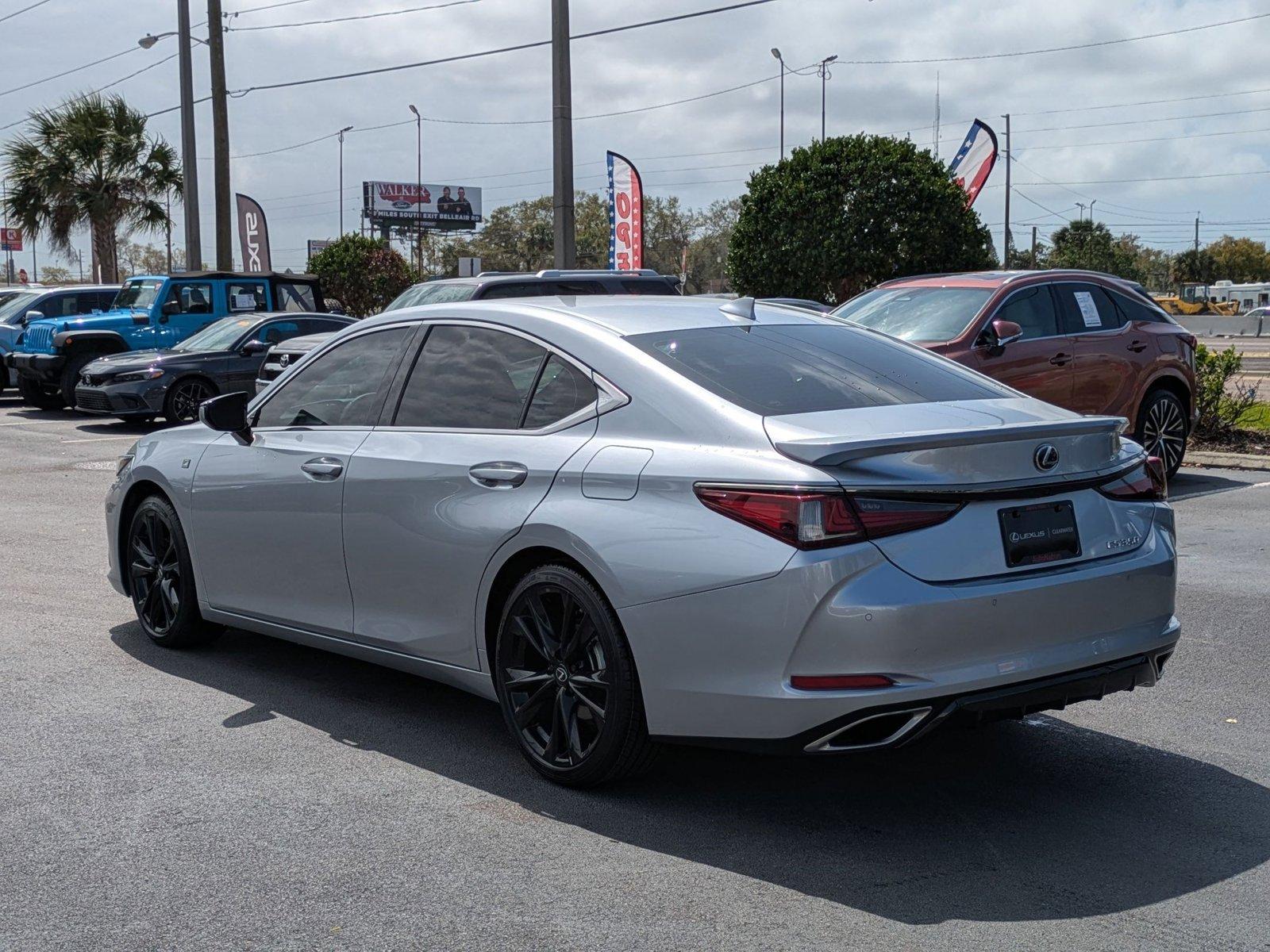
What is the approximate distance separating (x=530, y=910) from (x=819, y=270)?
68.3 feet

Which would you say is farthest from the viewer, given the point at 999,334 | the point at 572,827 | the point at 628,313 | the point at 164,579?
the point at 999,334

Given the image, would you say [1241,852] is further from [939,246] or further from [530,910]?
[939,246]

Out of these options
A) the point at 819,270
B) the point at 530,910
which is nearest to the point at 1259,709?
the point at 530,910

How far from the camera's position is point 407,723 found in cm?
552

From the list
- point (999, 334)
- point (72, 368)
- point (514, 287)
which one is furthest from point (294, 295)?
point (999, 334)

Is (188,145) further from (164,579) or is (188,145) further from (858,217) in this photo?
(164,579)

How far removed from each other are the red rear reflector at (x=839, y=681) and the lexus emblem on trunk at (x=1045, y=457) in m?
0.85

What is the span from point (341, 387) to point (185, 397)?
43.8 feet

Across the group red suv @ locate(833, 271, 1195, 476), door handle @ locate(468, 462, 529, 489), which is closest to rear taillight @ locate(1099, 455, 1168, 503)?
door handle @ locate(468, 462, 529, 489)

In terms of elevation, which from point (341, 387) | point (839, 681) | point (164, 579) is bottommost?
point (164, 579)

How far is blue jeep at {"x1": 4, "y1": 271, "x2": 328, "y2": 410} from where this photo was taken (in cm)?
2116

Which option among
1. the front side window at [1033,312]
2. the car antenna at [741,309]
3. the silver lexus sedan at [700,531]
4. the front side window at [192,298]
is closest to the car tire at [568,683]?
the silver lexus sedan at [700,531]

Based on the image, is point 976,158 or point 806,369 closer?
point 806,369

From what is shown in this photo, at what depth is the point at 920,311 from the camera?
11.5m
